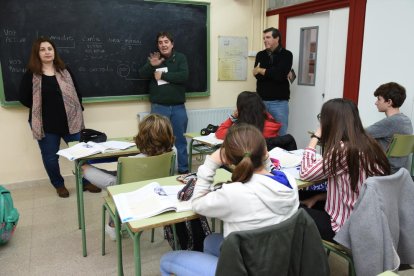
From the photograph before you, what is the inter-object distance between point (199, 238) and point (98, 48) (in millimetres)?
2739

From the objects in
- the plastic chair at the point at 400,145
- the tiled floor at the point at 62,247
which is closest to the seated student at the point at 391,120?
the plastic chair at the point at 400,145

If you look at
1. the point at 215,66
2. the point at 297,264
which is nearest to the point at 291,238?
the point at 297,264

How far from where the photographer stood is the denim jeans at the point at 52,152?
363 centimetres

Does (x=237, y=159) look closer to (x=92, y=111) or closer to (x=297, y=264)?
(x=297, y=264)

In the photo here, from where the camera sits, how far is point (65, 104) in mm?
3578

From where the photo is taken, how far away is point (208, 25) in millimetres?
4676

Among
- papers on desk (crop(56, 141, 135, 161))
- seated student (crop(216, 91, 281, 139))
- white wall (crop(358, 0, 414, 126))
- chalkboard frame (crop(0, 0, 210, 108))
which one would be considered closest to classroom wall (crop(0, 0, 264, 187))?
chalkboard frame (crop(0, 0, 210, 108))

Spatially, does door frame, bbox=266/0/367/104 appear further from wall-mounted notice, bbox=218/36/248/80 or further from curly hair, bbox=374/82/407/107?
wall-mounted notice, bbox=218/36/248/80

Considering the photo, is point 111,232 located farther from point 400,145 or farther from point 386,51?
point 386,51

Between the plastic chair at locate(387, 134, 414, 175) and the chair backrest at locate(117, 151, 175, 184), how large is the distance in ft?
6.03

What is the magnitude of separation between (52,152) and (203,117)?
6.45ft

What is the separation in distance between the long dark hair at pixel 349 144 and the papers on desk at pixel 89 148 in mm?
1491

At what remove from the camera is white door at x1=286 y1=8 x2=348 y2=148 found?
416 cm

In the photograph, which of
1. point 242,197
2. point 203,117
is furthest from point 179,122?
point 242,197
